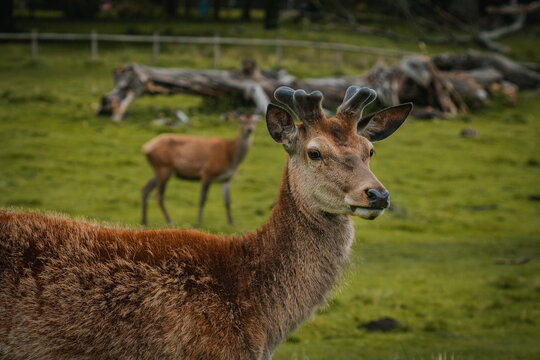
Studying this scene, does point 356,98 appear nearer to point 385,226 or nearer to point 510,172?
point 385,226

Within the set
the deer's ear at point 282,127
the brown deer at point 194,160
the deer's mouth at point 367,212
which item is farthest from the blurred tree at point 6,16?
the deer's mouth at point 367,212

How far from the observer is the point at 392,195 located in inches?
654

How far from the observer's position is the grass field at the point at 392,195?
9008mm

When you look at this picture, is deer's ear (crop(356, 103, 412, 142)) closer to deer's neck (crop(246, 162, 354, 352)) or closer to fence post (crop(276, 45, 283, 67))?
deer's neck (crop(246, 162, 354, 352))

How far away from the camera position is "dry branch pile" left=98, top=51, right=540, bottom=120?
20922 millimetres

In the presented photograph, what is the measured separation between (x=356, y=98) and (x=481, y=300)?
6.71 m

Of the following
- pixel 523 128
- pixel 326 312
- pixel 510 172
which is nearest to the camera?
pixel 326 312

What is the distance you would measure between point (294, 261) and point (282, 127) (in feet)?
3.37

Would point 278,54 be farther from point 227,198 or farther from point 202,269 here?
point 202,269

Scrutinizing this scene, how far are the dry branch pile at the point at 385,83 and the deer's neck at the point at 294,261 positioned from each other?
1683cm

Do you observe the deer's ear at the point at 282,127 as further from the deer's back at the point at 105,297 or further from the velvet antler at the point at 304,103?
the deer's back at the point at 105,297

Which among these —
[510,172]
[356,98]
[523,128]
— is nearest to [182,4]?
[523,128]

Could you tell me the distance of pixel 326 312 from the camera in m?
9.79

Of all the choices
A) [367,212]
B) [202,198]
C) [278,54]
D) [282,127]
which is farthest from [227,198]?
[278,54]
